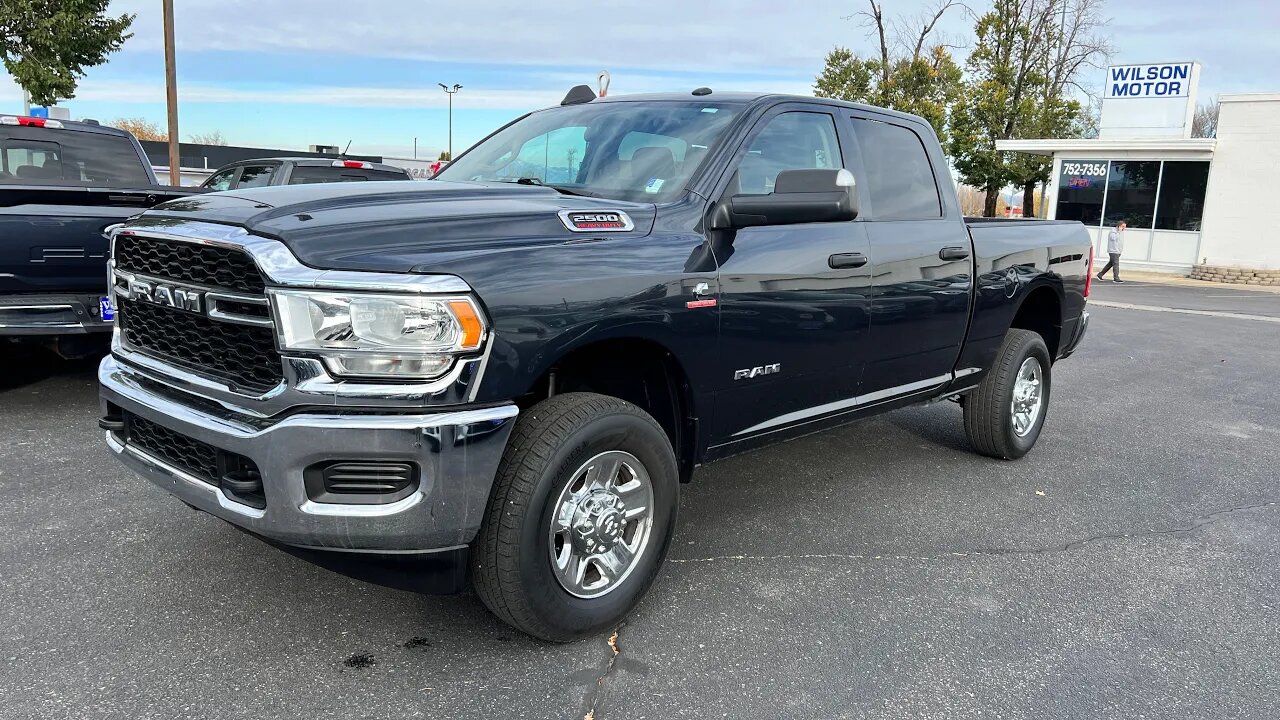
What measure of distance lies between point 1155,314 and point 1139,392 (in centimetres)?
835

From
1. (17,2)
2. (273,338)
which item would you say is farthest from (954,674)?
(17,2)

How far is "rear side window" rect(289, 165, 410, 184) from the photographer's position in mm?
9258

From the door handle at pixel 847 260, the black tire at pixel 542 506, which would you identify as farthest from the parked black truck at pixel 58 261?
the door handle at pixel 847 260

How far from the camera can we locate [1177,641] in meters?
3.30

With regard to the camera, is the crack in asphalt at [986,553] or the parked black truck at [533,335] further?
the crack in asphalt at [986,553]

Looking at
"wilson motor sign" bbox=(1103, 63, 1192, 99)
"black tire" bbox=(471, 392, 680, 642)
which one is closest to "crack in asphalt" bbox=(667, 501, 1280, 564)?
"black tire" bbox=(471, 392, 680, 642)

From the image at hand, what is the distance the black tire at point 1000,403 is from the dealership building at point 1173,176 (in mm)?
21710

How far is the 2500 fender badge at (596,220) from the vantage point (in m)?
3.09

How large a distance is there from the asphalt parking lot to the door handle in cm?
124

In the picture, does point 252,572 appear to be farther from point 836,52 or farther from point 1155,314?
point 836,52

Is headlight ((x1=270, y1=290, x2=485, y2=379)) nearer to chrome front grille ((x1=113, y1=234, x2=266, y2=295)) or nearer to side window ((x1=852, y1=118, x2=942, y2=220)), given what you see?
chrome front grille ((x1=113, y1=234, x2=266, y2=295))

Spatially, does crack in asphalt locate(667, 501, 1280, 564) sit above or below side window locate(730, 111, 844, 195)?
below

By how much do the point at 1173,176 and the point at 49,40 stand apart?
25.9 meters

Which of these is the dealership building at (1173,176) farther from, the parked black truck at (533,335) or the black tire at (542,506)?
the black tire at (542,506)
